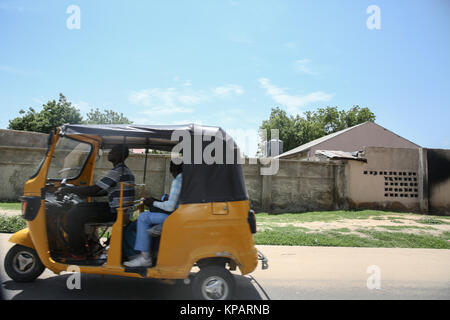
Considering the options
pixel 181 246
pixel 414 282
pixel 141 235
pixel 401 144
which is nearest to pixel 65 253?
pixel 141 235

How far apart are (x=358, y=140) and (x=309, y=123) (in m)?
13.3

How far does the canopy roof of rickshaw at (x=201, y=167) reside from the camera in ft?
11.9

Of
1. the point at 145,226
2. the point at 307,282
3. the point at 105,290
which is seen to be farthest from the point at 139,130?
the point at 307,282

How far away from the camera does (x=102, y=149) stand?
5320 mm

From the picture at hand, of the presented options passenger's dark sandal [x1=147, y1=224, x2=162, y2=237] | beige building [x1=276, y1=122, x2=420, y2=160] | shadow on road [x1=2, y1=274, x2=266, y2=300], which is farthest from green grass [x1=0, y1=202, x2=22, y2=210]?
beige building [x1=276, y1=122, x2=420, y2=160]

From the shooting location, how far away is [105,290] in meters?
4.07

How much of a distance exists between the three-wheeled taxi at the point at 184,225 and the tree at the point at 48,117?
2581 centimetres

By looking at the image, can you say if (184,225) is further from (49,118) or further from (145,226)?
(49,118)

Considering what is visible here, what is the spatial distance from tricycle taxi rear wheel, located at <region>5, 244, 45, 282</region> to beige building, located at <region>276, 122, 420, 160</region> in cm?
2324

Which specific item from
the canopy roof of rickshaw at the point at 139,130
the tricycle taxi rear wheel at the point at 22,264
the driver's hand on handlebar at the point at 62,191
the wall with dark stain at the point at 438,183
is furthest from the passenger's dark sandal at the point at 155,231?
the wall with dark stain at the point at 438,183

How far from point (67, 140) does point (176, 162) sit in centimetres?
191

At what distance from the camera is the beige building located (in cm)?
2611
